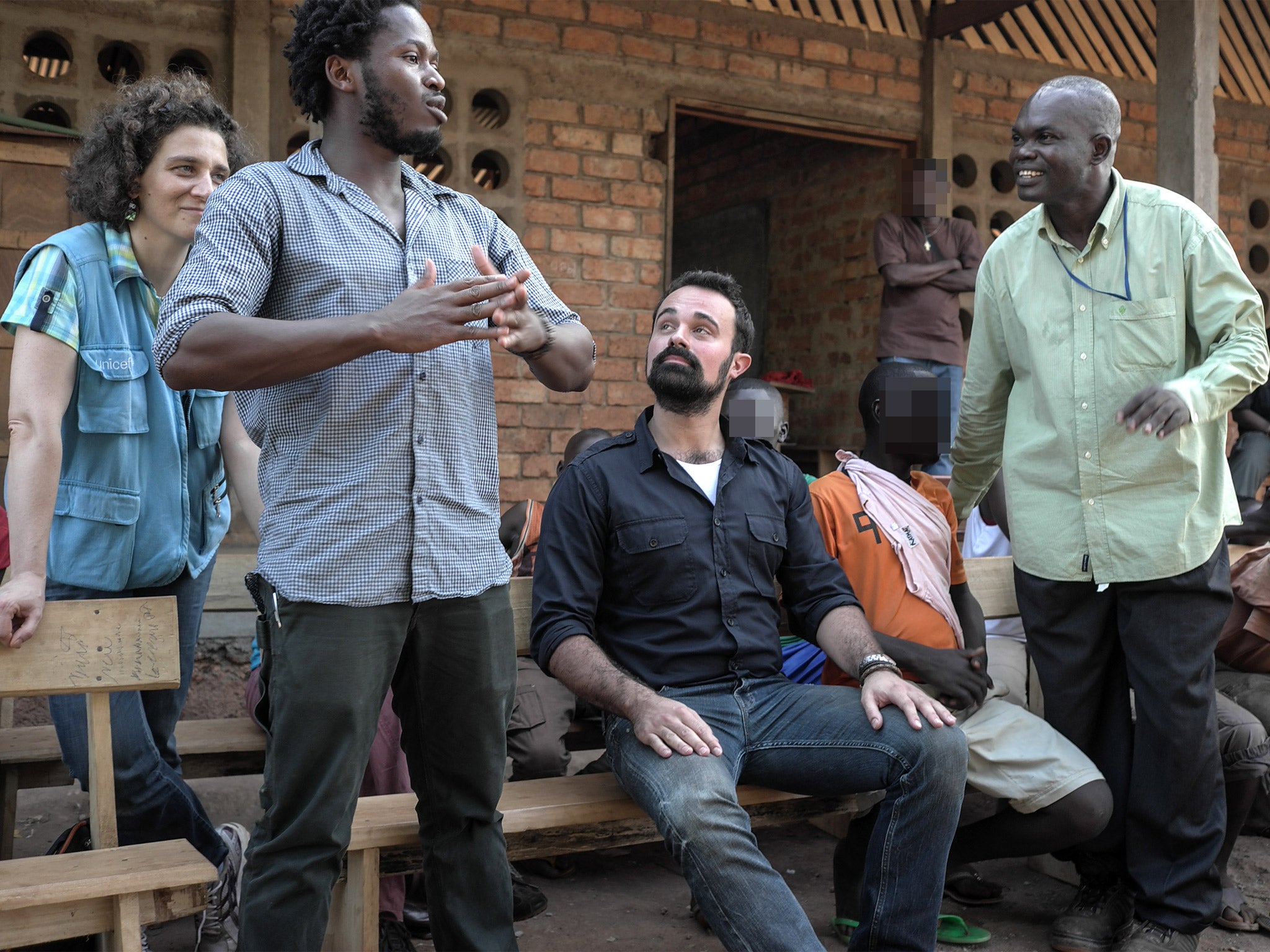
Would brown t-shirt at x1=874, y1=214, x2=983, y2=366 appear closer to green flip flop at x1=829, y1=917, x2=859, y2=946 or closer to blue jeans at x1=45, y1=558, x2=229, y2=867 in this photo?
green flip flop at x1=829, y1=917, x2=859, y2=946

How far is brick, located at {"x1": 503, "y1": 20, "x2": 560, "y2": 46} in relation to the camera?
19.9 ft

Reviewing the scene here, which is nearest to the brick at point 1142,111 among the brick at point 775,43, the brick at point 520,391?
the brick at point 775,43

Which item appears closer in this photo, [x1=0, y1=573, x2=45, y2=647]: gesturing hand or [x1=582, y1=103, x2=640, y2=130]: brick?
[x1=0, y1=573, x2=45, y2=647]: gesturing hand

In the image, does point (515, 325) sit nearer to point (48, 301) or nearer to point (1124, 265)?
point (48, 301)

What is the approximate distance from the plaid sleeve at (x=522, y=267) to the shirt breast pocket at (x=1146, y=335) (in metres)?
1.49

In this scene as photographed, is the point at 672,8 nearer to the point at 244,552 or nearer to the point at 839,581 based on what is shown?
the point at 244,552

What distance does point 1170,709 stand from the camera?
121 inches

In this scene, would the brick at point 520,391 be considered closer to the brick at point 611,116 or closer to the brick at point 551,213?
the brick at point 551,213

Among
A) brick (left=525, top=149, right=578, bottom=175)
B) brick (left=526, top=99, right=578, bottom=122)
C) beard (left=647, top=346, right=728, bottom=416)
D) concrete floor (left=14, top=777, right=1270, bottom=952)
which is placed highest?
brick (left=526, top=99, right=578, bottom=122)

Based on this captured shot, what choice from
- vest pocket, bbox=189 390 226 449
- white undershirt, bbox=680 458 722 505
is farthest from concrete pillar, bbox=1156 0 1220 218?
vest pocket, bbox=189 390 226 449

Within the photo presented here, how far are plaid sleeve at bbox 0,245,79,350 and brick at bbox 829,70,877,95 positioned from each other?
521cm

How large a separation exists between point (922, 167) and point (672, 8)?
5.22 ft

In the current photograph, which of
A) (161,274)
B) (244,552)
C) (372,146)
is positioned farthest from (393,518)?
(244,552)

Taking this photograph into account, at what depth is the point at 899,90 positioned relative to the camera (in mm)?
7102
